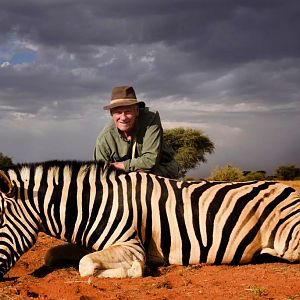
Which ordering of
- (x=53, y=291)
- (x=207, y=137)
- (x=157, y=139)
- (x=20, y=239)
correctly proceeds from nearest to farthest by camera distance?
(x=53, y=291) < (x=20, y=239) < (x=157, y=139) < (x=207, y=137)

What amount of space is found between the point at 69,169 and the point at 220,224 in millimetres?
1552

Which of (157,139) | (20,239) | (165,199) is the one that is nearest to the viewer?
(20,239)

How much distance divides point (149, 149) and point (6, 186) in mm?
1797

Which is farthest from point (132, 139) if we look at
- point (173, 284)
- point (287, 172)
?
point (287, 172)

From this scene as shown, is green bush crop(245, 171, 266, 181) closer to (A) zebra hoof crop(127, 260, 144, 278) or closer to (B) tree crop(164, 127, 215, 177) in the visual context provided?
(B) tree crop(164, 127, 215, 177)

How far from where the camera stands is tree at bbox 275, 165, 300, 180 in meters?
25.7

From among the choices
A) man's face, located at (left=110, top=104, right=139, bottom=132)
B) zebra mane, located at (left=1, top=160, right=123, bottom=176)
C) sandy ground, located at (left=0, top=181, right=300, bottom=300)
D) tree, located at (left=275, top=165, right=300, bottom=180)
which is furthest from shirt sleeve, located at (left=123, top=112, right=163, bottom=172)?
tree, located at (left=275, top=165, right=300, bottom=180)

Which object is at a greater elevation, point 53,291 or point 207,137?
point 207,137

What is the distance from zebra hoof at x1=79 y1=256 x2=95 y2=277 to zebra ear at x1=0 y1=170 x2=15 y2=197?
920 millimetres

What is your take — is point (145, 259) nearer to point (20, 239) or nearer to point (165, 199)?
point (165, 199)

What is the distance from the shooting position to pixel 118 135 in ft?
19.7

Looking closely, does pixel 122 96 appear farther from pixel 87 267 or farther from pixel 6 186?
pixel 87 267

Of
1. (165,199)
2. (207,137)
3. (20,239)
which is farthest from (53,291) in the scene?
(207,137)

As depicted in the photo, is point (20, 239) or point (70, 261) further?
point (70, 261)
